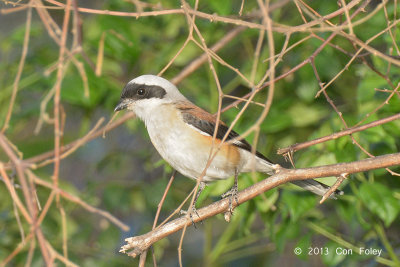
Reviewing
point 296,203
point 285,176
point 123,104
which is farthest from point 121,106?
point 285,176

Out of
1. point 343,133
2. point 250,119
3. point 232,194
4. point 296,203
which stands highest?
point 343,133

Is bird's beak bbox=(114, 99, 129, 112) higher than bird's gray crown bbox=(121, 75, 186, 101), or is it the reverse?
bird's gray crown bbox=(121, 75, 186, 101)

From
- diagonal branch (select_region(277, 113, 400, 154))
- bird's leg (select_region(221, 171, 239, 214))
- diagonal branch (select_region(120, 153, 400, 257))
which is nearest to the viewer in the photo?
diagonal branch (select_region(120, 153, 400, 257))

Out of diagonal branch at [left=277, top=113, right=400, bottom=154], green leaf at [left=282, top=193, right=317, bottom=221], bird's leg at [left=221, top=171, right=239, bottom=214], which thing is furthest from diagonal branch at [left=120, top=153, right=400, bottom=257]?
green leaf at [left=282, top=193, right=317, bottom=221]

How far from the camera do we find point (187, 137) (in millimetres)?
3939

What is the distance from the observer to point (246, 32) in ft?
15.8

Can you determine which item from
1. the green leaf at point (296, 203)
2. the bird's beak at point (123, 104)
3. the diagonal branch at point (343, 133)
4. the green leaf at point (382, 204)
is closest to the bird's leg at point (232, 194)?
the green leaf at point (296, 203)

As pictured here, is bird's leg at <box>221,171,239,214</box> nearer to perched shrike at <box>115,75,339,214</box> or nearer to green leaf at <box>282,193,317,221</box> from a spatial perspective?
perched shrike at <box>115,75,339,214</box>

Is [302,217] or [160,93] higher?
[160,93]

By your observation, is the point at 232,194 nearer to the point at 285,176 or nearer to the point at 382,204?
the point at 285,176

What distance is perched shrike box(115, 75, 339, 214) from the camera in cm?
390

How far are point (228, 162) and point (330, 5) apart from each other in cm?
155

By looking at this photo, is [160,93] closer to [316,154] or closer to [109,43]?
[109,43]

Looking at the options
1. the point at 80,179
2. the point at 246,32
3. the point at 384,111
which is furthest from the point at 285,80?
the point at 80,179
